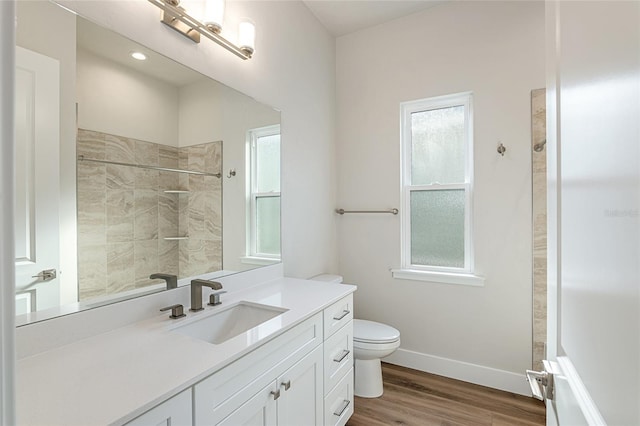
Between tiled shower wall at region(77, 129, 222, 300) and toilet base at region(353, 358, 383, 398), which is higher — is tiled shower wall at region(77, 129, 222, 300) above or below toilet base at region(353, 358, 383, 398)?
above

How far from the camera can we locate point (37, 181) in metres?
0.93

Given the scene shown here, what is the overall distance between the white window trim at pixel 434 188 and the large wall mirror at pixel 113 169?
53.8 inches

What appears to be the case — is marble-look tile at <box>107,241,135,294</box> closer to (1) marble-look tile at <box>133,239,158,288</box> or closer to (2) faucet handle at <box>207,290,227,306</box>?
(1) marble-look tile at <box>133,239,158,288</box>

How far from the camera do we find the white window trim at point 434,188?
2.28 metres

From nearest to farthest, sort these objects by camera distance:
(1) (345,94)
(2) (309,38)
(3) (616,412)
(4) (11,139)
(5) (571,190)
→ (4) (11,139), (3) (616,412), (5) (571,190), (2) (309,38), (1) (345,94)

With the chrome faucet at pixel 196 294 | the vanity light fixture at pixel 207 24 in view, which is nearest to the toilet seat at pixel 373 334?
the chrome faucet at pixel 196 294

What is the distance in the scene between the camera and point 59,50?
100 cm

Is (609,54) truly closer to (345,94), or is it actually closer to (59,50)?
(59,50)

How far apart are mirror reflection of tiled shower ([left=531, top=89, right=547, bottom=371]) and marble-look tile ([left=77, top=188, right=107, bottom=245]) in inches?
95.6

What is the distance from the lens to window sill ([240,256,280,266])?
1.74 m

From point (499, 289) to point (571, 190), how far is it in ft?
6.07

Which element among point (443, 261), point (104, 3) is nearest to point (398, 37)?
point (443, 261)

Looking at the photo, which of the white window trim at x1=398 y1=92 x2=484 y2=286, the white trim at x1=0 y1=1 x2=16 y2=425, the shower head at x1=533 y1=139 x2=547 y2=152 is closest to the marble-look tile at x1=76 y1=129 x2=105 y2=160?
the white trim at x1=0 y1=1 x2=16 y2=425

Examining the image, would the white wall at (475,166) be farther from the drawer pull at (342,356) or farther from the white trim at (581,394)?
the white trim at (581,394)
